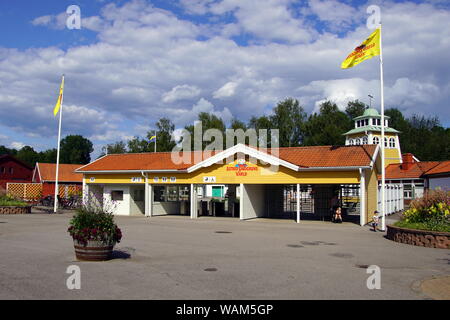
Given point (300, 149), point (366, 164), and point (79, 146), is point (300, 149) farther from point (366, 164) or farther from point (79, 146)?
point (79, 146)

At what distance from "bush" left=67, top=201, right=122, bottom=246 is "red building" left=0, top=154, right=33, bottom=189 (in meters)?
55.7

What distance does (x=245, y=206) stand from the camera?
27.7 meters

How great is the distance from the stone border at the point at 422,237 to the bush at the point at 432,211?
0.46m

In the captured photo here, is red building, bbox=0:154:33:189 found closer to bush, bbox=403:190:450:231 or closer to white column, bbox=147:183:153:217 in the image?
white column, bbox=147:183:153:217

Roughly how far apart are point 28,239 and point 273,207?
18670mm

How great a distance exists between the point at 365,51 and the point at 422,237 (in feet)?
32.3

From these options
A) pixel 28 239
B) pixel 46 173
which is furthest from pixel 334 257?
pixel 46 173

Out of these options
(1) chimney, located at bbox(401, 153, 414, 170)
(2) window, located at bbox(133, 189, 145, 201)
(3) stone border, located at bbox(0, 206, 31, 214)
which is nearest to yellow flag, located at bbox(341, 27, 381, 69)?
(2) window, located at bbox(133, 189, 145, 201)

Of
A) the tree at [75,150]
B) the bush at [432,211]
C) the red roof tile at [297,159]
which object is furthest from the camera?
the tree at [75,150]

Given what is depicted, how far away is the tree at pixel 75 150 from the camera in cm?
10869

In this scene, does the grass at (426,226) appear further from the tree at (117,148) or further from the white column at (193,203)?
the tree at (117,148)

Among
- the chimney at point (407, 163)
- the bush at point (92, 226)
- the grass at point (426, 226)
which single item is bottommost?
the grass at point (426, 226)

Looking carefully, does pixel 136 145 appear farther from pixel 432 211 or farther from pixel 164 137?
pixel 432 211

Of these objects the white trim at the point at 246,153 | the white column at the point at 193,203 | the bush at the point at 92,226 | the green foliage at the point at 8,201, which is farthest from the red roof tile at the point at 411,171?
the bush at the point at 92,226
